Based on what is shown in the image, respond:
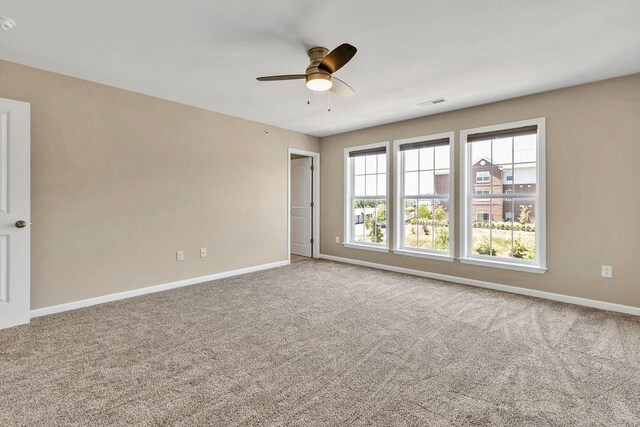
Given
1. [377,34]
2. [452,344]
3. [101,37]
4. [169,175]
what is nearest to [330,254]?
[169,175]

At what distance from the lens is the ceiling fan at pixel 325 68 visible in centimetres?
224

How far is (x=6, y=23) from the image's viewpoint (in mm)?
2354

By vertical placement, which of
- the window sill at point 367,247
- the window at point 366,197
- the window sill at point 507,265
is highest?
the window at point 366,197

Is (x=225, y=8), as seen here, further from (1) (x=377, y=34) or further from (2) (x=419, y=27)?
(2) (x=419, y=27)

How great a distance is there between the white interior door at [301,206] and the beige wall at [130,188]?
1.28m

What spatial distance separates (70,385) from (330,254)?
15.2ft

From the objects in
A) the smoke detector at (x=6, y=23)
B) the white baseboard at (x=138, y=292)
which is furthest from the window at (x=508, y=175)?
the smoke detector at (x=6, y=23)

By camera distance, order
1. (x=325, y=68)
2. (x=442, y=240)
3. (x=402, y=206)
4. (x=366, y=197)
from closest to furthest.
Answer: (x=325, y=68), (x=442, y=240), (x=402, y=206), (x=366, y=197)

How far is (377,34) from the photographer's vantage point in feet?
8.30

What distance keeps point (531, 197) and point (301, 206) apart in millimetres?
4029

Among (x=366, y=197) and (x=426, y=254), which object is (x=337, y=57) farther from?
(x=366, y=197)

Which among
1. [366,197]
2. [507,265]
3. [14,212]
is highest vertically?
[366,197]

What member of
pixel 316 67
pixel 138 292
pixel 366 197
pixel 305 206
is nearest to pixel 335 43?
pixel 316 67

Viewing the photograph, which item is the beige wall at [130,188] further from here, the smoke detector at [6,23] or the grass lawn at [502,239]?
the grass lawn at [502,239]
